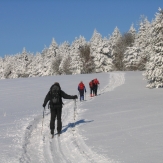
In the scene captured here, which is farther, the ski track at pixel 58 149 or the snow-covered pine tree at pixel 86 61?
the snow-covered pine tree at pixel 86 61

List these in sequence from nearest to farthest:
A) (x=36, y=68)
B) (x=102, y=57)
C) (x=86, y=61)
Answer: (x=102, y=57)
(x=86, y=61)
(x=36, y=68)

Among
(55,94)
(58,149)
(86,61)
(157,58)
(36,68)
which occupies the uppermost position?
(86,61)

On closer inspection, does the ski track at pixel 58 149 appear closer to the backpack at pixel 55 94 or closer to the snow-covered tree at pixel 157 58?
the backpack at pixel 55 94

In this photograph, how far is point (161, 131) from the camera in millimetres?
9086

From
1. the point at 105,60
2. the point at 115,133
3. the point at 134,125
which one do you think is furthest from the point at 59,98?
the point at 105,60

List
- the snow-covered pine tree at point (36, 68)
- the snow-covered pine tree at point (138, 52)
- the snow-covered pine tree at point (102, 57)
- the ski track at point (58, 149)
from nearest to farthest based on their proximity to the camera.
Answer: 1. the ski track at point (58, 149)
2. the snow-covered pine tree at point (138, 52)
3. the snow-covered pine tree at point (102, 57)
4. the snow-covered pine tree at point (36, 68)

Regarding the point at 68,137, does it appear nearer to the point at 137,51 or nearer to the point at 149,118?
the point at 149,118

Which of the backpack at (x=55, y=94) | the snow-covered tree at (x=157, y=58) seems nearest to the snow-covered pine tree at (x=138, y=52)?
the snow-covered tree at (x=157, y=58)

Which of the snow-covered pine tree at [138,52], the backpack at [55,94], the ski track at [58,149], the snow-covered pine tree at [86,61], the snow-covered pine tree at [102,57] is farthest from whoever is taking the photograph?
the snow-covered pine tree at [86,61]

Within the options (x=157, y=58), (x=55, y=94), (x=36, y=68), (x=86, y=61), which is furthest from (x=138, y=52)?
(x=55, y=94)

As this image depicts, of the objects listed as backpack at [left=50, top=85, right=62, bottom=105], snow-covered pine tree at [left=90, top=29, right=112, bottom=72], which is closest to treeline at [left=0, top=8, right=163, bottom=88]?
snow-covered pine tree at [left=90, top=29, right=112, bottom=72]

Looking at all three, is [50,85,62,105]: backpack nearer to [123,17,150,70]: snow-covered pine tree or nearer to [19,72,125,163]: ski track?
[19,72,125,163]: ski track

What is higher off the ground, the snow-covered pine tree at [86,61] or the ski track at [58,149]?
the snow-covered pine tree at [86,61]

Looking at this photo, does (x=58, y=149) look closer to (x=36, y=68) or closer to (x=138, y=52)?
(x=138, y=52)
